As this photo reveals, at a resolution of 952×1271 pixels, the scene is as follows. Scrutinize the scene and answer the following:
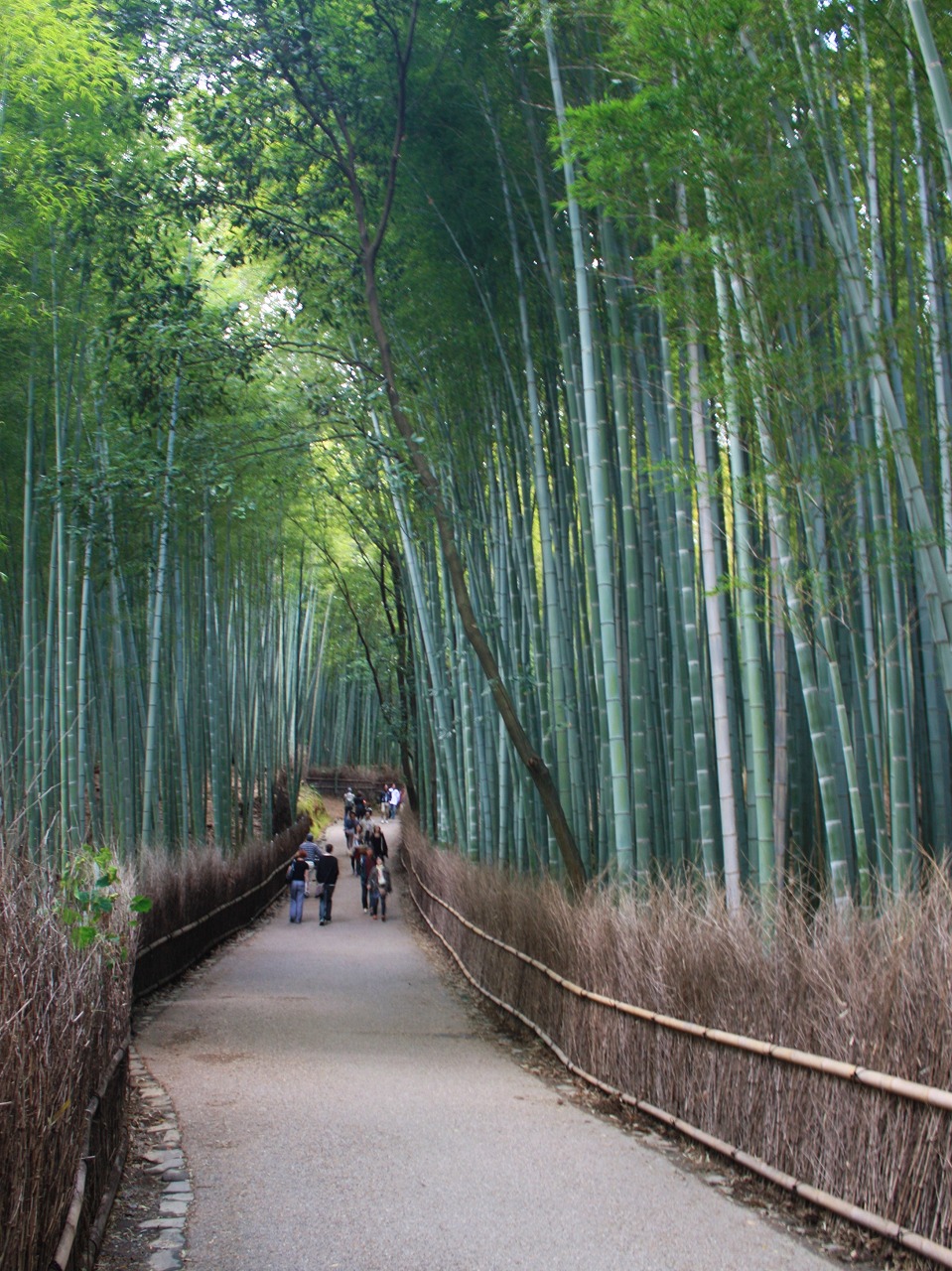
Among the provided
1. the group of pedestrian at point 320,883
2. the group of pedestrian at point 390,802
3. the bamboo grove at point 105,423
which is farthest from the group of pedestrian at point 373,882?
the group of pedestrian at point 390,802

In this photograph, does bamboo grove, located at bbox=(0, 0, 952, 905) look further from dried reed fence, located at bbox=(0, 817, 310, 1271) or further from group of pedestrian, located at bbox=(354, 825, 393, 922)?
group of pedestrian, located at bbox=(354, 825, 393, 922)

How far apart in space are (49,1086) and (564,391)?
6.32m

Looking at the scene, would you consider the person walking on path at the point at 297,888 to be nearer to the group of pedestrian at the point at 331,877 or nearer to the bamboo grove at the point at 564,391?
the group of pedestrian at the point at 331,877

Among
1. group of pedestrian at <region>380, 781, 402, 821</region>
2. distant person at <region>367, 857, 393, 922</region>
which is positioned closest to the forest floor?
distant person at <region>367, 857, 393, 922</region>

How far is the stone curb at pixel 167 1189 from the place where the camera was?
306cm

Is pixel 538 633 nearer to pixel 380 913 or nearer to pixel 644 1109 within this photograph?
pixel 644 1109

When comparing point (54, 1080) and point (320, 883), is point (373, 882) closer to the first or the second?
point (320, 883)

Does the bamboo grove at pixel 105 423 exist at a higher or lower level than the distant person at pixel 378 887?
higher

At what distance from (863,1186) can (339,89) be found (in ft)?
21.2

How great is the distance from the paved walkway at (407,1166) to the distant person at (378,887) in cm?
747

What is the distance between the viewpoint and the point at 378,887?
14.7 metres

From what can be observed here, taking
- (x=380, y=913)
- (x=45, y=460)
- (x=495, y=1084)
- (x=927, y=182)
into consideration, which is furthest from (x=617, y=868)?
(x=380, y=913)

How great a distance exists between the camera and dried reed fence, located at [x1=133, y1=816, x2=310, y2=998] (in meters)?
7.85

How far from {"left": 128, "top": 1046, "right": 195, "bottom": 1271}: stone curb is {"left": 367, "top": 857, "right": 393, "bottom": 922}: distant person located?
31.7ft
